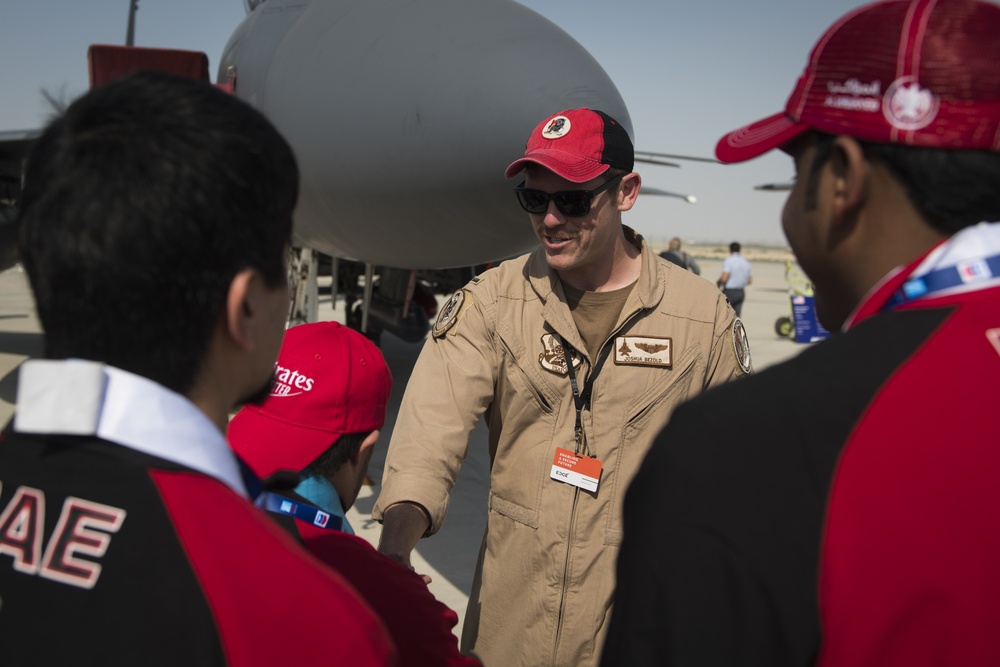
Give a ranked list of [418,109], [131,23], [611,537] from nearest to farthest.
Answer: [611,537], [418,109], [131,23]

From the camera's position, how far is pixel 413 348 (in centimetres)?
1088

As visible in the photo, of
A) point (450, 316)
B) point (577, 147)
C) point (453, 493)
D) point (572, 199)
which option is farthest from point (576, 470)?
point (453, 493)

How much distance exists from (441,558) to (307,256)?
2222 mm

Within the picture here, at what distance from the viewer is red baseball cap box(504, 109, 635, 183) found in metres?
2.15

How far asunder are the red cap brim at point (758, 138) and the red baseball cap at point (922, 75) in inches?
2.9

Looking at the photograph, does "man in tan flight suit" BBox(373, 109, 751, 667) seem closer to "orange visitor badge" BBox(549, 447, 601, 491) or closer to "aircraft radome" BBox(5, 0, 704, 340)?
"orange visitor badge" BBox(549, 447, 601, 491)

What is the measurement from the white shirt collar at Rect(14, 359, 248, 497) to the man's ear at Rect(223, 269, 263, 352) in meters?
0.09

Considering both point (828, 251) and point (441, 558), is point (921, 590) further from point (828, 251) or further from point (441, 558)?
point (441, 558)

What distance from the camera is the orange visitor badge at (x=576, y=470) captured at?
6.64 feet

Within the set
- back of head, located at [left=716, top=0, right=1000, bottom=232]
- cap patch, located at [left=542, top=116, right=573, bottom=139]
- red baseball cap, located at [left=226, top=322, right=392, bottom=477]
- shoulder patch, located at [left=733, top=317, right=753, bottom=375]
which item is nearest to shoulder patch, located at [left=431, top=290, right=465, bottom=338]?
cap patch, located at [left=542, top=116, right=573, bottom=139]

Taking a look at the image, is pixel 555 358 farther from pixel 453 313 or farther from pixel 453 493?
pixel 453 493

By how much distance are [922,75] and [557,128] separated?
4.51 feet

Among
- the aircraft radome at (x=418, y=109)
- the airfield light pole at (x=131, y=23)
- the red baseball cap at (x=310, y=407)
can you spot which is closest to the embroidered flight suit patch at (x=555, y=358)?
the red baseball cap at (x=310, y=407)

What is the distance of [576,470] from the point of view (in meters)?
2.04
